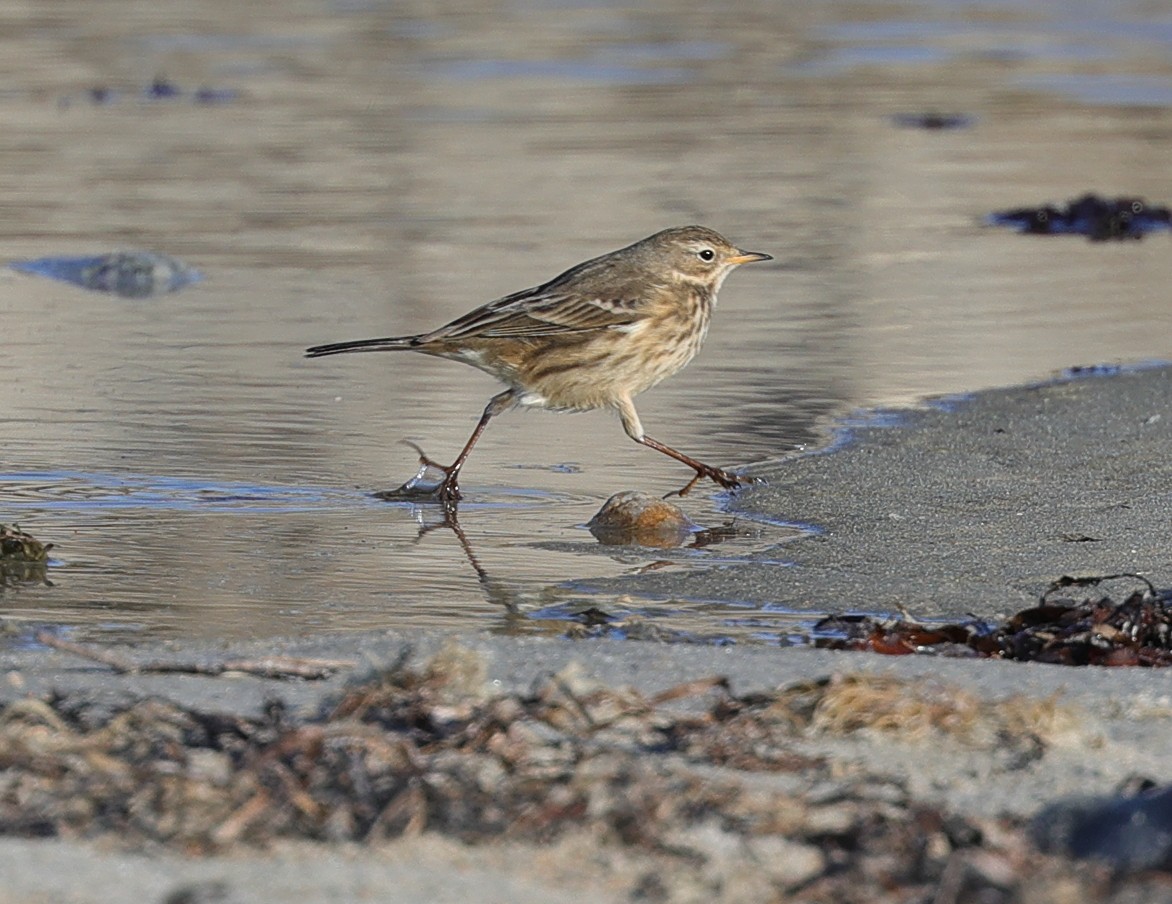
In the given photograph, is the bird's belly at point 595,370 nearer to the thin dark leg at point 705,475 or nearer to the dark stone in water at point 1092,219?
the thin dark leg at point 705,475

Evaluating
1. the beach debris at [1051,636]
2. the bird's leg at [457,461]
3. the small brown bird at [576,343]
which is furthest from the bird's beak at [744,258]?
the beach debris at [1051,636]

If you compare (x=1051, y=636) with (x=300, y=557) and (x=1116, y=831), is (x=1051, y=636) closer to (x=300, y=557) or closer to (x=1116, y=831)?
(x=1116, y=831)

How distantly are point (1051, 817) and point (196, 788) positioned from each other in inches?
55.1

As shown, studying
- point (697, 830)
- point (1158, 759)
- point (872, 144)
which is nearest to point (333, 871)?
point (697, 830)

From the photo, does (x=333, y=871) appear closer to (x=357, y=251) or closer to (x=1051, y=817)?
(x=1051, y=817)

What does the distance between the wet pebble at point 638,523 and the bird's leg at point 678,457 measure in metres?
0.58

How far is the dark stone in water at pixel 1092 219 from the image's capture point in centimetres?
1348

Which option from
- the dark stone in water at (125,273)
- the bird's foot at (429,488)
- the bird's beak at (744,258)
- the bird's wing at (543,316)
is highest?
the bird's beak at (744,258)

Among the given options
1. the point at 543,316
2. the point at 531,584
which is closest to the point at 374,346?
the point at 543,316

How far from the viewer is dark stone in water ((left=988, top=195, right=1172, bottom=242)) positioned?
44.2 feet

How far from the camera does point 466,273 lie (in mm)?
11547

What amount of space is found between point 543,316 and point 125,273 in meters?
4.21

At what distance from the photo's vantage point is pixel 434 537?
6688 millimetres

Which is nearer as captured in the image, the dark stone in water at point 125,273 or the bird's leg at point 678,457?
the bird's leg at point 678,457
